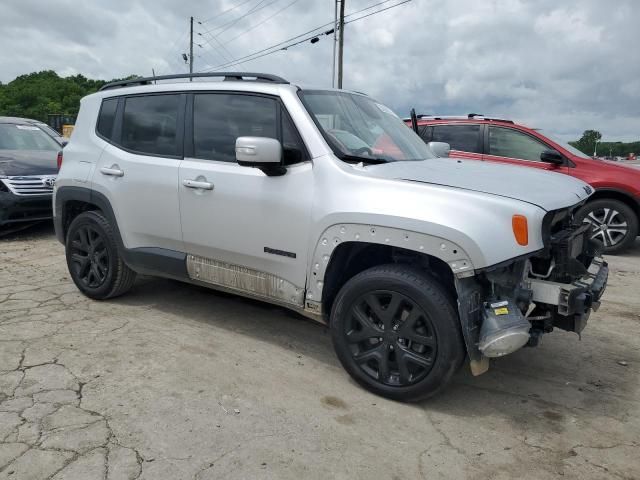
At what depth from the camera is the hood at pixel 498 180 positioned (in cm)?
292

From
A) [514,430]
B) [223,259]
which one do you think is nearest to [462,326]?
[514,430]

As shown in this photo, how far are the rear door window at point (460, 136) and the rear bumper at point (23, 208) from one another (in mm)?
5790

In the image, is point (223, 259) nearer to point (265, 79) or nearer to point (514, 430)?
point (265, 79)

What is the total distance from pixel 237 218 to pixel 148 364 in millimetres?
1139

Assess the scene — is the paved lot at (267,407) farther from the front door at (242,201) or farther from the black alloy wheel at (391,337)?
the front door at (242,201)

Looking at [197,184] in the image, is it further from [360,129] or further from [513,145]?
[513,145]

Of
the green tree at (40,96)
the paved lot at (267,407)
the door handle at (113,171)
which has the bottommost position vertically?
the paved lot at (267,407)

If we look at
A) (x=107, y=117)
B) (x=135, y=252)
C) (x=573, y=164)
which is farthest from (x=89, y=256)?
(x=573, y=164)

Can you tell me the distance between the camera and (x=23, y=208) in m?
7.49

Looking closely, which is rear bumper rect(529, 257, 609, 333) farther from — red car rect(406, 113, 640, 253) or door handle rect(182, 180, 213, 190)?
red car rect(406, 113, 640, 253)

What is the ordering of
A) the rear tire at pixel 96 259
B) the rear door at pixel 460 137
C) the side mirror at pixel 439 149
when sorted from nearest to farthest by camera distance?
the rear tire at pixel 96 259, the side mirror at pixel 439 149, the rear door at pixel 460 137

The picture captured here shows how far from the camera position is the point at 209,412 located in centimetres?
294

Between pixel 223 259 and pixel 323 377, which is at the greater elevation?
pixel 223 259

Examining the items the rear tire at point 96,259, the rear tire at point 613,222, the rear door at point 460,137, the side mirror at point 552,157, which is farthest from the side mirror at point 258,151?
the rear tire at point 613,222
